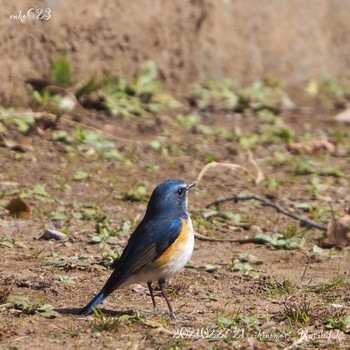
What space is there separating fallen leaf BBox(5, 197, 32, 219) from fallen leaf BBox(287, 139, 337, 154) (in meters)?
3.38

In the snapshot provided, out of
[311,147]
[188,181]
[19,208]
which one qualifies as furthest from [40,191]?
[311,147]

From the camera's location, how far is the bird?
5988 millimetres

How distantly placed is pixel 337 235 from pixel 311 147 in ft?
8.91

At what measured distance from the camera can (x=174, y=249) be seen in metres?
6.22

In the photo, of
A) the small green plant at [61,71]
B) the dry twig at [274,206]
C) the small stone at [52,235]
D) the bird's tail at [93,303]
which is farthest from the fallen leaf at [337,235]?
the small green plant at [61,71]

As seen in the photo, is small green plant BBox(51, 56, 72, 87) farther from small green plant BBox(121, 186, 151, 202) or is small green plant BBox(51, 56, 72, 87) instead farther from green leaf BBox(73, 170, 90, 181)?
small green plant BBox(121, 186, 151, 202)

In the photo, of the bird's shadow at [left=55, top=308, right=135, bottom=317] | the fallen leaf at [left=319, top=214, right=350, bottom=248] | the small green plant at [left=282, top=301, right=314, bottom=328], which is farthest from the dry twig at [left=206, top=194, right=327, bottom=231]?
the bird's shadow at [left=55, top=308, right=135, bottom=317]

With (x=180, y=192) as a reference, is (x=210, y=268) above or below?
below

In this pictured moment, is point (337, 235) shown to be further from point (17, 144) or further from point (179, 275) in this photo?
point (17, 144)

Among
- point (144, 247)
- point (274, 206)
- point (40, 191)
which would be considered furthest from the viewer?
point (274, 206)

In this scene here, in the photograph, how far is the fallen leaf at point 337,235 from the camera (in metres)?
7.80

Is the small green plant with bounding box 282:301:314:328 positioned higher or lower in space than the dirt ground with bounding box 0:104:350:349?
higher

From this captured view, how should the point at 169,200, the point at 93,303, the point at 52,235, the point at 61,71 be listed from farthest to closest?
the point at 61,71 < the point at 52,235 < the point at 169,200 < the point at 93,303

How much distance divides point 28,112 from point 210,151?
A: 6.05ft
